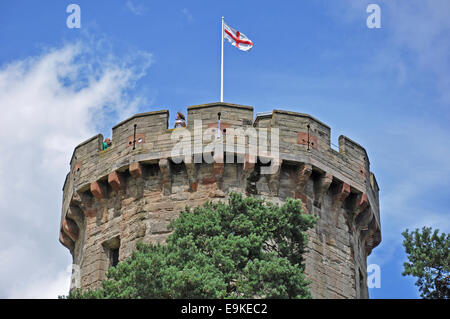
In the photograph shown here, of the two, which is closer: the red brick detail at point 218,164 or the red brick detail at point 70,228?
the red brick detail at point 218,164

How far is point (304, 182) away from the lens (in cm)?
2589

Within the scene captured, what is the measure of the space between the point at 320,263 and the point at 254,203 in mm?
3333

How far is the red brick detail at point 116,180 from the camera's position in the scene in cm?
2630

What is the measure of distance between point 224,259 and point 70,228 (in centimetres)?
787

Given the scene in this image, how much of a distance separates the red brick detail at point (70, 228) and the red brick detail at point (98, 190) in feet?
5.31

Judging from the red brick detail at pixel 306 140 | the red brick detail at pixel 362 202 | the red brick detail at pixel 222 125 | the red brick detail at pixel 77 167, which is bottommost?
the red brick detail at pixel 362 202

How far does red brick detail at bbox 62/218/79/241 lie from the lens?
28.0 meters

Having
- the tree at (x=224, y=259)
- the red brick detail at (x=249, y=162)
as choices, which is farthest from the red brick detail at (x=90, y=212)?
the tree at (x=224, y=259)

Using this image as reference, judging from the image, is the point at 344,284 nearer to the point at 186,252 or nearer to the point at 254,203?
the point at 254,203

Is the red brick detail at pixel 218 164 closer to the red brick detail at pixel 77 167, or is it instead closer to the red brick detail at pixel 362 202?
the red brick detail at pixel 362 202

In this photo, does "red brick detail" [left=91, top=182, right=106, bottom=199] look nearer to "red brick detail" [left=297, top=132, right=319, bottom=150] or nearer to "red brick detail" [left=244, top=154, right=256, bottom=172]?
"red brick detail" [left=244, top=154, right=256, bottom=172]

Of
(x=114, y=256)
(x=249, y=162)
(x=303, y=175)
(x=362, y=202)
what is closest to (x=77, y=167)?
(x=114, y=256)

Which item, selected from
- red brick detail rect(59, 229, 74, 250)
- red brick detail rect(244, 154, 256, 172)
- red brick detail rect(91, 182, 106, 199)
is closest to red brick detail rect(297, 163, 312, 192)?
red brick detail rect(244, 154, 256, 172)

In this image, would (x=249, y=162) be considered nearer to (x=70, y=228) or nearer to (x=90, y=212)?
(x=90, y=212)
